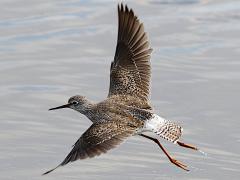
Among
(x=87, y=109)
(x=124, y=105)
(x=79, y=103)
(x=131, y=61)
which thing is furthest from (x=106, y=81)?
(x=124, y=105)

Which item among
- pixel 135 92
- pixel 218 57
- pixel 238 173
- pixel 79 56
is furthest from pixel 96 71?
pixel 238 173

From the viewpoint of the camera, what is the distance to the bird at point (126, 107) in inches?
375

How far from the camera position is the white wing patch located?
402 inches

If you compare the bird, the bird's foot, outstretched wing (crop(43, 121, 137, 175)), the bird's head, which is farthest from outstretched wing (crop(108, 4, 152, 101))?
outstretched wing (crop(43, 121, 137, 175))

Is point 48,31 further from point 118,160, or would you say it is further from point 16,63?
point 118,160

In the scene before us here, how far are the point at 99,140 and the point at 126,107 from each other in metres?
1.01

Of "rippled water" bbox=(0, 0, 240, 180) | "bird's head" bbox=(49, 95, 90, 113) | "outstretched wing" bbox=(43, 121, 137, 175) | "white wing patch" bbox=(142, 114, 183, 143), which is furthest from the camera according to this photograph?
"rippled water" bbox=(0, 0, 240, 180)

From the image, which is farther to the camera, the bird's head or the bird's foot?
the bird's head

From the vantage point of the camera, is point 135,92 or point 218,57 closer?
point 135,92

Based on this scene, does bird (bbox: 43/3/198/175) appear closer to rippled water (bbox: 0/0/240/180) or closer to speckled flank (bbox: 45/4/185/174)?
speckled flank (bbox: 45/4/185/174)

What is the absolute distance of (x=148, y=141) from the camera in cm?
1171

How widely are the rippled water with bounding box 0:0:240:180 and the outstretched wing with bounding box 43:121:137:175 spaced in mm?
890

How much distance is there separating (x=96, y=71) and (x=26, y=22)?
2.75 meters

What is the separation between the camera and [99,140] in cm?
948
